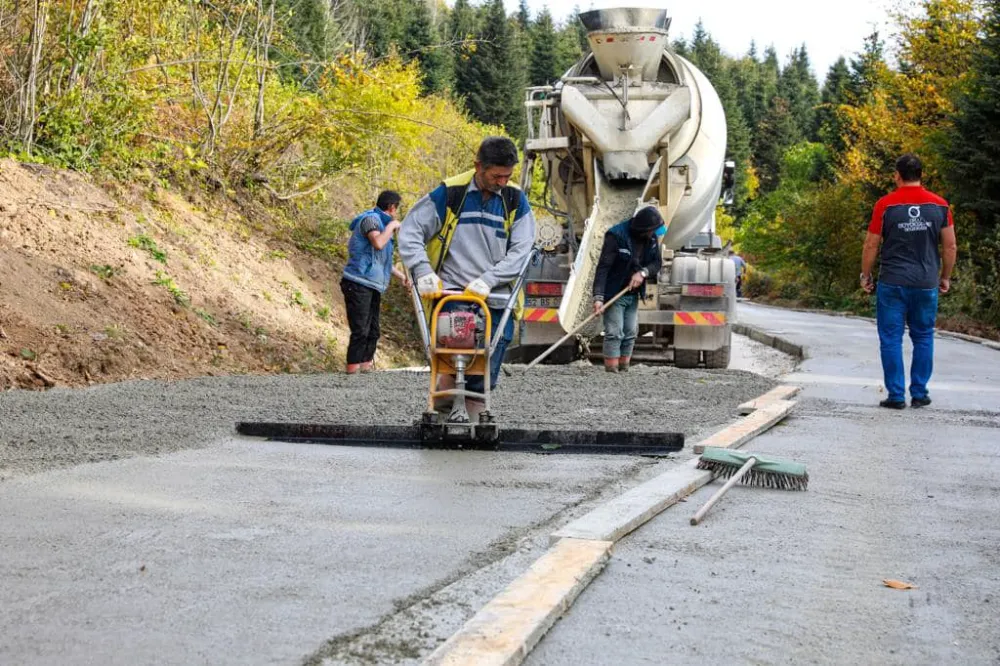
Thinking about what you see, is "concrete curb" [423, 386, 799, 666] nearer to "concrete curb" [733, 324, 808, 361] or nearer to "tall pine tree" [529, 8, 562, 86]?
"concrete curb" [733, 324, 808, 361]

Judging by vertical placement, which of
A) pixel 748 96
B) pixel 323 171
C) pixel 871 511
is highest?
pixel 748 96

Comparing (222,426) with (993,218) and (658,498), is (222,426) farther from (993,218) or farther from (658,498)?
(993,218)

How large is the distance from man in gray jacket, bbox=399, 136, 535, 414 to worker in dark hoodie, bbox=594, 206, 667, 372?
18.4 feet

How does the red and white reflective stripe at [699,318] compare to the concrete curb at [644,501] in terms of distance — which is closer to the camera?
the concrete curb at [644,501]

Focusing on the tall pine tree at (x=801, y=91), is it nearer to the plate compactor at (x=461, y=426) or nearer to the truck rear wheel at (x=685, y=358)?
the truck rear wheel at (x=685, y=358)

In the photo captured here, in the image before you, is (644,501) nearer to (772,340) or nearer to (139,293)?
(139,293)

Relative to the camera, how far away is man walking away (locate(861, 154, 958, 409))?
36.7ft

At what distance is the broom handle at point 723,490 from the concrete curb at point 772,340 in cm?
1301

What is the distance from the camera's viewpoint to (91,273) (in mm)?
12648

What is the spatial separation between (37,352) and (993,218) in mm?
25467

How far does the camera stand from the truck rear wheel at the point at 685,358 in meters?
16.2

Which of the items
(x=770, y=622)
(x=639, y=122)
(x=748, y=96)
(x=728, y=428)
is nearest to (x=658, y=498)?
(x=770, y=622)

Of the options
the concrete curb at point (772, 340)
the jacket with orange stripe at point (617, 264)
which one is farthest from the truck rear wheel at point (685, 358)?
the concrete curb at point (772, 340)

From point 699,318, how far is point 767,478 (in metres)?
9.42
